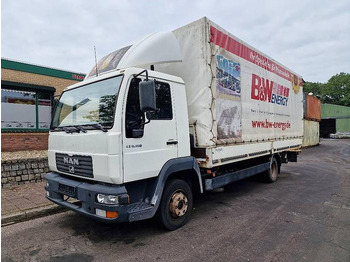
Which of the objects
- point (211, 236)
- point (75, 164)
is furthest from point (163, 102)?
point (211, 236)

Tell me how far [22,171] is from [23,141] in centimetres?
373

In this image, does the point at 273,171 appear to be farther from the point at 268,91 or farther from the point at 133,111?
the point at 133,111

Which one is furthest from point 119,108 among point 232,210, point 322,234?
point 322,234

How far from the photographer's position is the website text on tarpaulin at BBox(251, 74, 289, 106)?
6.16 m

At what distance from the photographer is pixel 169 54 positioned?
436 centimetres

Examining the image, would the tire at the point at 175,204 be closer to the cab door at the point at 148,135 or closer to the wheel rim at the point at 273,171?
the cab door at the point at 148,135

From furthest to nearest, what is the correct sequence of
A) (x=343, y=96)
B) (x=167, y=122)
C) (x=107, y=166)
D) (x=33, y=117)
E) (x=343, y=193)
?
(x=343, y=96) → (x=33, y=117) → (x=343, y=193) → (x=167, y=122) → (x=107, y=166)

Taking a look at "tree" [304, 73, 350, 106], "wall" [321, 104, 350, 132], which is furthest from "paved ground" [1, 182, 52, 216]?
"tree" [304, 73, 350, 106]

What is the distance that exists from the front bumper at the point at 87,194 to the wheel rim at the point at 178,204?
3.09 feet

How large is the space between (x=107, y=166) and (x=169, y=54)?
2.29 m

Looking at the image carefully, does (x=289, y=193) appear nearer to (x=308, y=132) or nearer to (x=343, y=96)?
(x=308, y=132)

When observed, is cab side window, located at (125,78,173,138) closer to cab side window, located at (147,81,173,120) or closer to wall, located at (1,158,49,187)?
cab side window, located at (147,81,173,120)

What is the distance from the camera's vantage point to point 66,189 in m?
3.83

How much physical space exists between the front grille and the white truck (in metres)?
0.02
